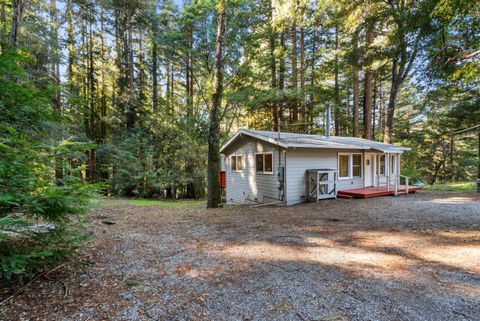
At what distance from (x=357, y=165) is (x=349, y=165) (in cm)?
66

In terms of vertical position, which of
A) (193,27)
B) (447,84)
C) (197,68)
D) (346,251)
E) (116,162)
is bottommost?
(346,251)

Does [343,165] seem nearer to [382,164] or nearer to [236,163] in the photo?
[382,164]

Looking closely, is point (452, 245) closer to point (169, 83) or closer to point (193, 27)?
point (193, 27)

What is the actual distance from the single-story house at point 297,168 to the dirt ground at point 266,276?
3.84 m

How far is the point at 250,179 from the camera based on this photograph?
10773mm

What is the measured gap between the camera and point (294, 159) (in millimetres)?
9078

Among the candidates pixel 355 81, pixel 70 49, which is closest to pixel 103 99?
pixel 70 49

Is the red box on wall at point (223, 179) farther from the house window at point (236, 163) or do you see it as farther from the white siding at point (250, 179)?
the house window at point (236, 163)

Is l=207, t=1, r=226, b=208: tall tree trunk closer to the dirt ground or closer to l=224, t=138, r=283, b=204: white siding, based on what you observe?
l=224, t=138, r=283, b=204: white siding

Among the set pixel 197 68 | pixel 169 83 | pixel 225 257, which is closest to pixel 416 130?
pixel 197 68

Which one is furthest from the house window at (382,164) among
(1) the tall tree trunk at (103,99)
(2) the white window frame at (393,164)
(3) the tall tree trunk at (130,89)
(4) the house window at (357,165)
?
(1) the tall tree trunk at (103,99)

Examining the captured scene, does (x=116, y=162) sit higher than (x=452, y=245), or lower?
higher

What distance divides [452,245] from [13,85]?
22.8 ft

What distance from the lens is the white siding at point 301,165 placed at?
8.97 m
